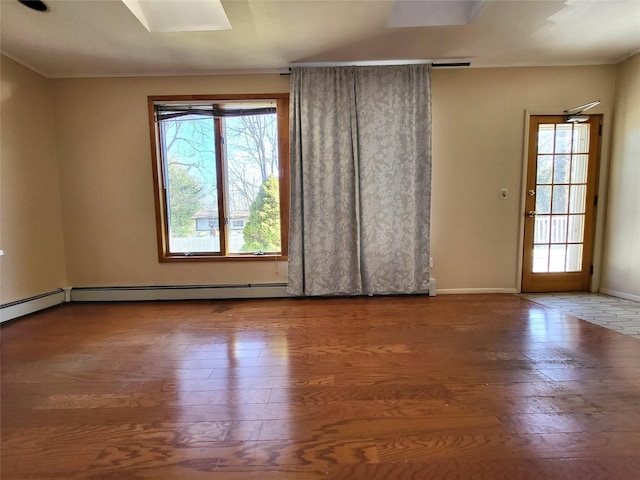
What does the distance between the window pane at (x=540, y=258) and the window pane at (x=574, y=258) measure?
260 millimetres

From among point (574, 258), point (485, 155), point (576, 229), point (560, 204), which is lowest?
point (574, 258)

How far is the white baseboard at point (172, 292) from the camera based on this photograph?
134 inches

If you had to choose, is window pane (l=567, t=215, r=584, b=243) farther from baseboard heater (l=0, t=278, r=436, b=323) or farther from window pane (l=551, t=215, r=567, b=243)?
baseboard heater (l=0, t=278, r=436, b=323)

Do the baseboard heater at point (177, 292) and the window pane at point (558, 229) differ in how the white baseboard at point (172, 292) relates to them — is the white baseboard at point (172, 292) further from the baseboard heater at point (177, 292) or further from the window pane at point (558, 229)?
the window pane at point (558, 229)

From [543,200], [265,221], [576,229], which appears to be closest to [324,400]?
[265,221]

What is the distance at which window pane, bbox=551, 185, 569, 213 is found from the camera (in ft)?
11.1

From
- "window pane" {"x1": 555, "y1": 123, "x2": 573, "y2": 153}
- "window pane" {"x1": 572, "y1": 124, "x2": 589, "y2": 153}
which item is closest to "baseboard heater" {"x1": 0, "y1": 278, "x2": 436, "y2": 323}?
"window pane" {"x1": 555, "y1": 123, "x2": 573, "y2": 153}

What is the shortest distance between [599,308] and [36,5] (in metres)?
5.52

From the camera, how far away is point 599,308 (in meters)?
2.88

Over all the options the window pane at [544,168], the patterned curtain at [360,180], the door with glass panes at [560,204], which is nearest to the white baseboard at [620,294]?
the door with glass panes at [560,204]

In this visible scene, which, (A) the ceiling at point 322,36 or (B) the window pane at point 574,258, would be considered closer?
(A) the ceiling at point 322,36

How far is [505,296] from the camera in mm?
3338

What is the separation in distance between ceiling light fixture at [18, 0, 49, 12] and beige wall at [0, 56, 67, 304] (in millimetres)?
1092

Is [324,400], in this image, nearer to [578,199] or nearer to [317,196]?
[317,196]
